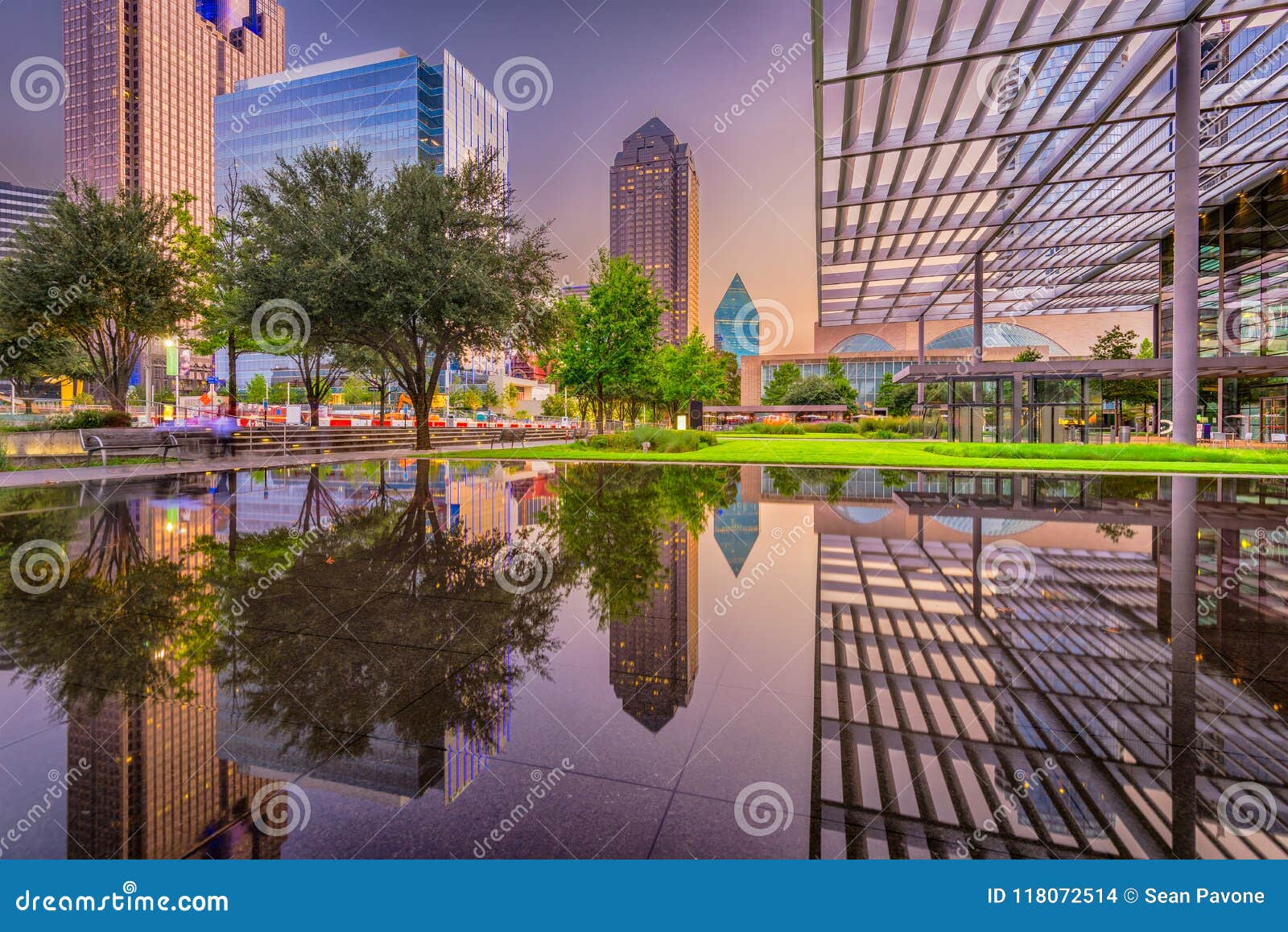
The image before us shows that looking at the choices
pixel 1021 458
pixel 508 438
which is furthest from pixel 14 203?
pixel 1021 458

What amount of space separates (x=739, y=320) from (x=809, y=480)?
17149 cm

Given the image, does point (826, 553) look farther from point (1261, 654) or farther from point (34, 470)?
point (34, 470)

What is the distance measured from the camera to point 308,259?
23.5 meters

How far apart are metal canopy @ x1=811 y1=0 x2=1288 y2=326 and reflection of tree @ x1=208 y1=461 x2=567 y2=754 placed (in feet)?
55.8

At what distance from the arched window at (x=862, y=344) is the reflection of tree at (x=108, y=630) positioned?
98732 millimetres

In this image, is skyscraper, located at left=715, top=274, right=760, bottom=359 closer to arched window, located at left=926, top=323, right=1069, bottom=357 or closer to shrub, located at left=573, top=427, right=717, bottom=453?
arched window, located at left=926, top=323, right=1069, bottom=357

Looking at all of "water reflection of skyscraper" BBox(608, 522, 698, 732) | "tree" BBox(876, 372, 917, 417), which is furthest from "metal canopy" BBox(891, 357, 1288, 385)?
"tree" BBox(876, 372, 917, 417)

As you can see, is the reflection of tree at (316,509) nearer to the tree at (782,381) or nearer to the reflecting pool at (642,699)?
the reflecting pool at (642,699)

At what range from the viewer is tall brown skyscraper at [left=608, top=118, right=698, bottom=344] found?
598 ft

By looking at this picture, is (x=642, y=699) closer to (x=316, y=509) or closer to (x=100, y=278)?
(x=316, y=509)

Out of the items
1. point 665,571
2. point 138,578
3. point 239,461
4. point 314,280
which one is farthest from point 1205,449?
point 239,461

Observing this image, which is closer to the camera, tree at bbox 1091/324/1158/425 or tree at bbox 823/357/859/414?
tree at bbox 1091/324/1158/425

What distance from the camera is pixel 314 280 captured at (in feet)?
74.2

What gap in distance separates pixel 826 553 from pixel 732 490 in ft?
24.2
